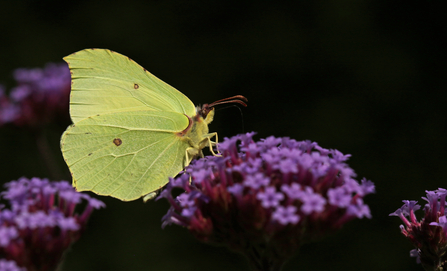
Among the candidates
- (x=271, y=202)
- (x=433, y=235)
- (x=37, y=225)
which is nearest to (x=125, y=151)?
(x=37, y=225)

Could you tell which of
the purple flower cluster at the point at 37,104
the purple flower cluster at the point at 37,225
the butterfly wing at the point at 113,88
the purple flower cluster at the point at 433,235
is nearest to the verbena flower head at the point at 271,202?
the purple flower cluster at the point at 433,235

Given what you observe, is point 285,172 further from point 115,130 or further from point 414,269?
point 414,269

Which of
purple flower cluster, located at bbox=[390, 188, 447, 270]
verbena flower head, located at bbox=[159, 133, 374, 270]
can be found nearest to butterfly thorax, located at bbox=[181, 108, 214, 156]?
verbena flower head, located at bbox=[159, 133, 374, 270]

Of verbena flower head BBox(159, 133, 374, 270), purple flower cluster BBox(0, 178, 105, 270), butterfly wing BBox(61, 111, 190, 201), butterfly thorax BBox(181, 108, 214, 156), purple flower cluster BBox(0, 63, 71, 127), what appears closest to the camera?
verbena flower head BBox(159, 133, 374, 270)

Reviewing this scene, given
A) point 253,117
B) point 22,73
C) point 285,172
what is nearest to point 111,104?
point 285,172

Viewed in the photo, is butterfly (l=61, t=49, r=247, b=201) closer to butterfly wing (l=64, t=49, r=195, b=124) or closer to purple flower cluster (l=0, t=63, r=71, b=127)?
butterfly wing (l=64, t=49, r=195, b=124)

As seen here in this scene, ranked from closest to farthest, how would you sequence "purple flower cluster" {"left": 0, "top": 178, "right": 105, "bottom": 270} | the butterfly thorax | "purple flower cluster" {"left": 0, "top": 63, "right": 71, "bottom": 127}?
"purple flower cluster" {"left": 0, "top": 178, "right": 105, "bottom": 270} → the butterfly thorax → "purple flower cluster" {"left": 0, "top": 63, "right": 71, "bottom": 127}

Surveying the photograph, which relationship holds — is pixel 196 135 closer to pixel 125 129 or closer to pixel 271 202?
pixel 125 129

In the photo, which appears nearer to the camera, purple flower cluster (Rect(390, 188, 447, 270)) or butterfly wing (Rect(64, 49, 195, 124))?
purple flower cluster (Rect(390, 188, 447, 270))
